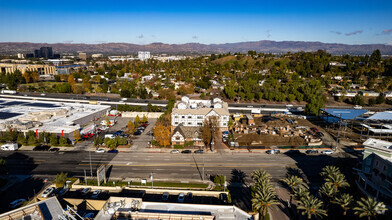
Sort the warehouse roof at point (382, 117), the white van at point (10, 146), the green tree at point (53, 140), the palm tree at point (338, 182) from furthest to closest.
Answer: the warehouse roof at point (382, 117) < the green tree at point (53, 140) < the white van at point (10, 146) < the palm tree at point (338, 182)

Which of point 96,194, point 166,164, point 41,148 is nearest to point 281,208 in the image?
point 166,164

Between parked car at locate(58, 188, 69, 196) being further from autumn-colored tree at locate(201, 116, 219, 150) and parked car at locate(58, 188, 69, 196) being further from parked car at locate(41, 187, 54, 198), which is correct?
autumn-colored tree at locate(201, 116, 219, 150)

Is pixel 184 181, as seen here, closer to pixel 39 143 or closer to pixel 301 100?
pixel 39 143

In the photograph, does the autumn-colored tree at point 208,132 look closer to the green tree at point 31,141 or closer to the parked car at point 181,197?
the parked car at point 181,197

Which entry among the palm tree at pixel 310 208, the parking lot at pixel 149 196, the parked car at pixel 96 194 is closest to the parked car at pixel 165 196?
the parking lot at pixel 149 196

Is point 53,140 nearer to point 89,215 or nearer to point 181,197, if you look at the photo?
point 89,215

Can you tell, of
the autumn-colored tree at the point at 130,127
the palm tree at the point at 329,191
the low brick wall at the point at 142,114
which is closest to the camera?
the palm tree at the point at 329,191

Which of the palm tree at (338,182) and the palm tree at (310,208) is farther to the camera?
the palm tree at (338,182)

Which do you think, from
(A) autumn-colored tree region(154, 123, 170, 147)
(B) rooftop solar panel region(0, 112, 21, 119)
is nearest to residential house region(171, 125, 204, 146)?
(A) autumn-colored tree region(154, 123, 170, 147)

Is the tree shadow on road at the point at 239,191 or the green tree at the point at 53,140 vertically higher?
the green tree at the point at 53,140

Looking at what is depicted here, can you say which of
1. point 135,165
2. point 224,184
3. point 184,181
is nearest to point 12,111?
point 135,165
